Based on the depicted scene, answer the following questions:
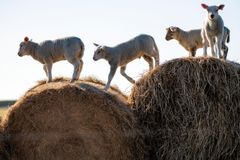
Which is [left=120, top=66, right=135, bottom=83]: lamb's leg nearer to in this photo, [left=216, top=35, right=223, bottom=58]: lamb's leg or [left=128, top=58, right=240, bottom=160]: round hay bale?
[left=128, top=58, right=240, bottom=160]: round hay bale

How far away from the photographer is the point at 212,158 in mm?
6750

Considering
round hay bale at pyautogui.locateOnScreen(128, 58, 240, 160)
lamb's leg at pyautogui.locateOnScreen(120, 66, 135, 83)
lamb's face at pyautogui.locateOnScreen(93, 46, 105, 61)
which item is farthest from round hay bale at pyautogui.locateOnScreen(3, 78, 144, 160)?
lamb's leg at pyautogui.locateOnScreen(120, 66, 135, 83)

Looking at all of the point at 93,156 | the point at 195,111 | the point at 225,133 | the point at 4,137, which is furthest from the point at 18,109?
the point at 225,133

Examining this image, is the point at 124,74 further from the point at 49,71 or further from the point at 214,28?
the point at 214,28

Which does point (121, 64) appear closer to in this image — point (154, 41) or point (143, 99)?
point (154, 41)

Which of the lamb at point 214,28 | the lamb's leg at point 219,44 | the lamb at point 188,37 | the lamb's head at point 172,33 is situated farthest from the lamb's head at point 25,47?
the lamb's head at point 172,33

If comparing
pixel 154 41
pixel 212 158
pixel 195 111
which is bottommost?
pixel 212 158

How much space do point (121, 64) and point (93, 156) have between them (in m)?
2.10

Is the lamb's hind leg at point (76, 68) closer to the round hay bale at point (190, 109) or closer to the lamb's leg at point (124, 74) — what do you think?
the lamb's leg at point (124, 74)

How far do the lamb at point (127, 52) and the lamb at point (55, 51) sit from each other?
346mm

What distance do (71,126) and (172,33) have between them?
496 cm

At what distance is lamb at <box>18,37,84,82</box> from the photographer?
8023 mm

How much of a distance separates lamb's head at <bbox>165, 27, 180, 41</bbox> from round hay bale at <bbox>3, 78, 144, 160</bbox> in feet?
A: 14.4

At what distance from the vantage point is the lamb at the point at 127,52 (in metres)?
8.20
